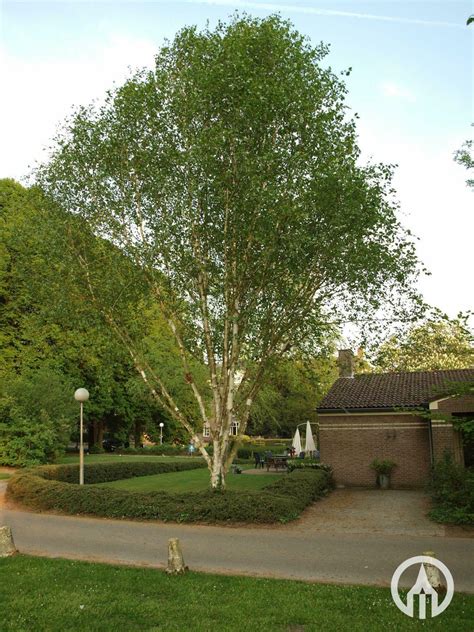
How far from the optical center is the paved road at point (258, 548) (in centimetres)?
930

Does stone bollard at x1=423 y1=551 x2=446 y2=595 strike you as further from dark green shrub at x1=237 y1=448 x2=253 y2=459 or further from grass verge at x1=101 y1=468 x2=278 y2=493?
dark green shrub at x1=237 y1=448 x2=253 y2=459

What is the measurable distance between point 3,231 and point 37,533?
77.5 feet

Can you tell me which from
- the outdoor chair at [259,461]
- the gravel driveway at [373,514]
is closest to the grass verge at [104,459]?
the outdoor chair at [259,461]

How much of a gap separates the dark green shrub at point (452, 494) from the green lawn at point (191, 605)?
7.33m

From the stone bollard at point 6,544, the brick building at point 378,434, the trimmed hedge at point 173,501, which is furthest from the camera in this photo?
the brick building at point 378,434

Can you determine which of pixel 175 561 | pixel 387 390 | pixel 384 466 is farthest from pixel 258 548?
pixel 387 390

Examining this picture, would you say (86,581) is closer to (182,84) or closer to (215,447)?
(215,447)

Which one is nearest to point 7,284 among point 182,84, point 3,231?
point 3,231

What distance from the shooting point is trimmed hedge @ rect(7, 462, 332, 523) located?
555 inches

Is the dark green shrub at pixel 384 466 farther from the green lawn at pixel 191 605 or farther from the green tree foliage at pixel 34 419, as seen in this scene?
the green lawn at pixel 191 605

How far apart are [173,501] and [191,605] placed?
798 centimetres

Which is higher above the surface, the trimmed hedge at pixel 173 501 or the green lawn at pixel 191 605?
the green lawn at pixel 191 605

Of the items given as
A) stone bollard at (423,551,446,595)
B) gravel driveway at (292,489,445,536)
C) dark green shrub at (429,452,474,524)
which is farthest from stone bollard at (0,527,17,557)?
dark green shrub at (429,452,474,524)

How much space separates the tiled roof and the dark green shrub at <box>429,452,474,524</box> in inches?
229
